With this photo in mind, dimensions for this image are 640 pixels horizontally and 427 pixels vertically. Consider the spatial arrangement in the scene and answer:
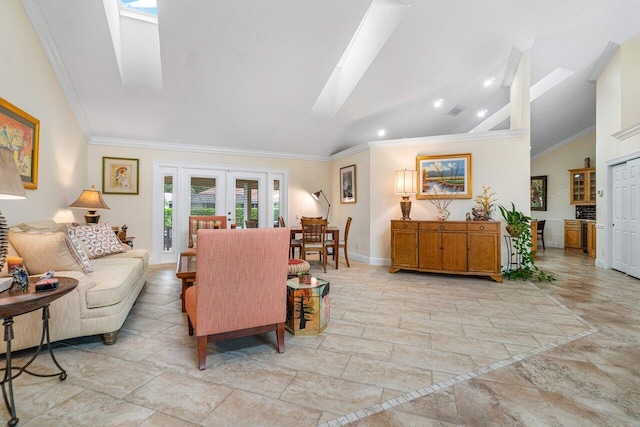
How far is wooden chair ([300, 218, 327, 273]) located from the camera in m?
4.65

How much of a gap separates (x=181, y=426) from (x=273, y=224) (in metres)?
5.12

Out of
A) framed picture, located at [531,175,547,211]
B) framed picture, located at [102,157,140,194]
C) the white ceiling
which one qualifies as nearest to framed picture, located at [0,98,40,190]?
the white ceiling

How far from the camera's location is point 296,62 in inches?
157

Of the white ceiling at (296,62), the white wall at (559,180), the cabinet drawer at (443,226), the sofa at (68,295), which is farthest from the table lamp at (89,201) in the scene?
the white wall at (559,180)

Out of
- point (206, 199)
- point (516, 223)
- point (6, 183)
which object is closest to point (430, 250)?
point (516, 223)

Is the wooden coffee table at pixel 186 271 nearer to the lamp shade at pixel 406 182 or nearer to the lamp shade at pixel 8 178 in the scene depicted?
the lamp shade at pixel 8 178

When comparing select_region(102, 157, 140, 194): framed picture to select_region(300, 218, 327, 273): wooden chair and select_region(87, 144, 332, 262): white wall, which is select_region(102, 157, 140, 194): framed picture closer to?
select_region(87, 144, 332, 262): white wall

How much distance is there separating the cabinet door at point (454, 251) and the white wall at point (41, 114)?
201 inches

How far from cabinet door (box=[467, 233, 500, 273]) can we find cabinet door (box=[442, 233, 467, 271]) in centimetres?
8

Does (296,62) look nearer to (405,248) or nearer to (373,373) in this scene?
(405,248)

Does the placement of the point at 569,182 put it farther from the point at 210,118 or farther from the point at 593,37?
the point at 210,118

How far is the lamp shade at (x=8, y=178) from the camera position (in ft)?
4.92

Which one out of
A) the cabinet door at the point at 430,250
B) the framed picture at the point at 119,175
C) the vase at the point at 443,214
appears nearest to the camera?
the cabinet door at the point at 430,250

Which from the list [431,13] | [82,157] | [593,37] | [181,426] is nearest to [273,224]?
[82,157]
